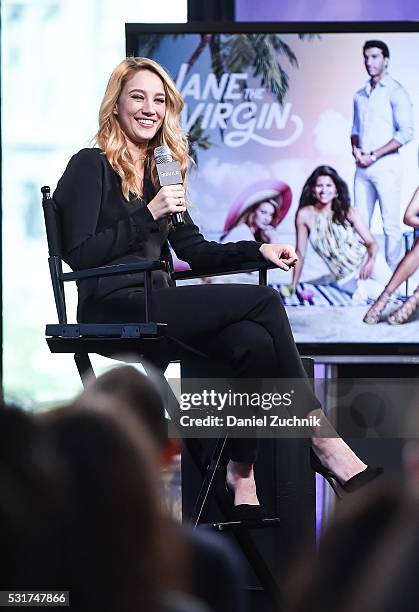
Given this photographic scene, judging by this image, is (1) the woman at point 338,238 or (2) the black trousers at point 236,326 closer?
(2) the black trousers at point 236,326

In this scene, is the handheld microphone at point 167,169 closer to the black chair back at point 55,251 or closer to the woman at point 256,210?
the black chair back at point 55,251

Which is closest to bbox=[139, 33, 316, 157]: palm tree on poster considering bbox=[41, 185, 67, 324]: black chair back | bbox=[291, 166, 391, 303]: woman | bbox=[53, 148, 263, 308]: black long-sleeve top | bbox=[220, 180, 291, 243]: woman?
bbox=[220, 180, 291, 243]: woman

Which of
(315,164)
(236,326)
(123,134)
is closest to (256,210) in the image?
(315,164)

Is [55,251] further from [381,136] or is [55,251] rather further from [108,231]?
[381,136]

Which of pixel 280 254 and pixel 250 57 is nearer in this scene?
pixel 280 254

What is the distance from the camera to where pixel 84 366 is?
8.52ft

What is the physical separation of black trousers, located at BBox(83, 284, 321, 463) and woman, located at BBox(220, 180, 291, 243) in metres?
1.64

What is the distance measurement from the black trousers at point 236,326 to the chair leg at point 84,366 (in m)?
0.12

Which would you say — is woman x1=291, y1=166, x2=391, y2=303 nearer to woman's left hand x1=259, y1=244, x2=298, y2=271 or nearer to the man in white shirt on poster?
the man in white shirt on poster

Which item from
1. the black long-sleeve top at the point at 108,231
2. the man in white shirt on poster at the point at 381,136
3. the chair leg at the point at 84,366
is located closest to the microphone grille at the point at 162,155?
the black long-sleeve top at the point at 108,231

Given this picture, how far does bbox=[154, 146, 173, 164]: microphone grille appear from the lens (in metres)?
2.66

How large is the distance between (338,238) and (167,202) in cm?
174

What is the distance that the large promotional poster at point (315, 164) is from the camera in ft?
13.7

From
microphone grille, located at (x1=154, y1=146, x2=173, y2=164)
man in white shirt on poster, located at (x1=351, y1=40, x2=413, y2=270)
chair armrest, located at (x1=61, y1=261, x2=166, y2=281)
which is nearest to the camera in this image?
chair armrest, located at (x1=61, y1=261, x2=166, y2=281)
